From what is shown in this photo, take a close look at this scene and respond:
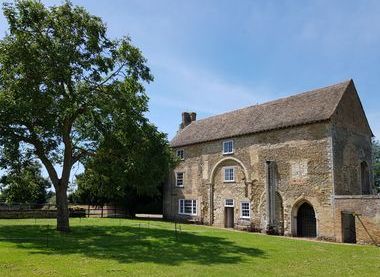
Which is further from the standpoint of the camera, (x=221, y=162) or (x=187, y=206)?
(x=187, y=206)

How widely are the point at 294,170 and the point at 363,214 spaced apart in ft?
21.1

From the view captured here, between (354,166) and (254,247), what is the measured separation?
14290 mm

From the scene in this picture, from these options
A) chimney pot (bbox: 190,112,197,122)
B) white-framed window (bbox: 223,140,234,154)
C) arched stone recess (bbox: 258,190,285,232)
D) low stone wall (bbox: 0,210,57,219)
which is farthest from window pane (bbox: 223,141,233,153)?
low stone wall (bbox: 0,210,57,219)

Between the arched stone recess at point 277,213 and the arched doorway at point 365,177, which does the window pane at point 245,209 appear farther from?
the arched doorway at point 365,177

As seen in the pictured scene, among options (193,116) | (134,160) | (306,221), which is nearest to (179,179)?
(193,116)

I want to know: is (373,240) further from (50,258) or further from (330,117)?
(50,258)

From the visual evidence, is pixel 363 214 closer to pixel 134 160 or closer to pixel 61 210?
pixel 134 160

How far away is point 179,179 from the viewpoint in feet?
149

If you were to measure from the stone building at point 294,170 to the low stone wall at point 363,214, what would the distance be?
0.07 metres

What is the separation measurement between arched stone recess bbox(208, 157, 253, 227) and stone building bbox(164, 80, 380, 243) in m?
0.09

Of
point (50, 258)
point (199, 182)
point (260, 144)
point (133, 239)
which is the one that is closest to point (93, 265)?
point (50, 258)

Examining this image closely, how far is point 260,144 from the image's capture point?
115ft

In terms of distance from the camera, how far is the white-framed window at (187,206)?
42634 millimetres

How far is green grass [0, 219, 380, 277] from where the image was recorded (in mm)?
15031
